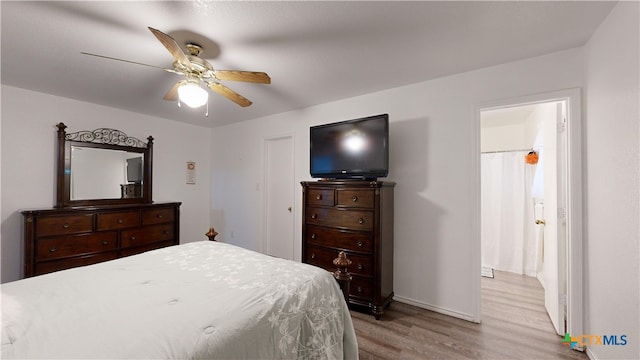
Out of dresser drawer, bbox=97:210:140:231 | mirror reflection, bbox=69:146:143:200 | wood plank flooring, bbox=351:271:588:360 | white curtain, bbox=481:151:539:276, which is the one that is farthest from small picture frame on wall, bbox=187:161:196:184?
white curtain, bbox=481:151:539:276

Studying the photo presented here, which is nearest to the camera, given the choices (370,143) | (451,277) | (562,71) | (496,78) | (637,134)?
(637,134)

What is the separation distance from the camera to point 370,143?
2625mm

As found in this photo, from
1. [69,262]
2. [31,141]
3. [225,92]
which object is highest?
[225,92]

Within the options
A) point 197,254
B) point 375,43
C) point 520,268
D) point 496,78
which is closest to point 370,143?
point 375,43

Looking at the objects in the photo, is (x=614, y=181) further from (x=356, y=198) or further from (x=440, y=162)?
(x=356, y=198)

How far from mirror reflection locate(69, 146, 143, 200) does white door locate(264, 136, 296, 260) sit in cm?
193

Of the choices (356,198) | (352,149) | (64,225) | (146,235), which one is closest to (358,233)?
(356,198)

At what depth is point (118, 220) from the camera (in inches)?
124

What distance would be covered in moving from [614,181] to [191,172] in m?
5.10

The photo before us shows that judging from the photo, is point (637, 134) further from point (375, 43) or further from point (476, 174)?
point (375, 43)

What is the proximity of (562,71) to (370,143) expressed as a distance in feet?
5.48

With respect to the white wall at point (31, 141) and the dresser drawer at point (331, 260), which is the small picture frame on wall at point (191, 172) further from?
the dresser drawer at point (331, 260)

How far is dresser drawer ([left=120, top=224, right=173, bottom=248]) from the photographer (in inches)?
127

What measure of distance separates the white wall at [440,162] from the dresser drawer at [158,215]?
288cm
